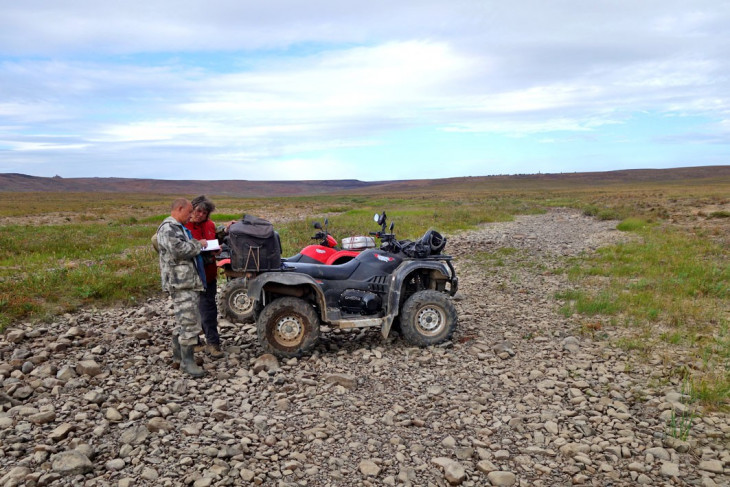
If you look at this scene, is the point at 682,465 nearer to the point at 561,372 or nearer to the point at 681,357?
the point at 561,372

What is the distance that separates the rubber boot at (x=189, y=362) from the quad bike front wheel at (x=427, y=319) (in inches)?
105

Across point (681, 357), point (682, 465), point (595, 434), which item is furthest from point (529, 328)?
point (682, 465)

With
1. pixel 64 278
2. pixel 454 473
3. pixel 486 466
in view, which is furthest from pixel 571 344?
pixel 64 278

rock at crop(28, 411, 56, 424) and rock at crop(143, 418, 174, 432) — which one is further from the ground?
rock at crop(28, 411, 56, 424)

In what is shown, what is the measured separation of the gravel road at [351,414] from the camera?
406 cm

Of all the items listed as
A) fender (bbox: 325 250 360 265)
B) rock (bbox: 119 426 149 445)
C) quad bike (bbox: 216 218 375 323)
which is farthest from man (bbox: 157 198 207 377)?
fender (bbox: 325 250 360 265)

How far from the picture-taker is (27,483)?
376cm

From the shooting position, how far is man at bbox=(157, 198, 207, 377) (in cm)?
581

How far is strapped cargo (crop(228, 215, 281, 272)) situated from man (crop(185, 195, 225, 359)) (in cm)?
46

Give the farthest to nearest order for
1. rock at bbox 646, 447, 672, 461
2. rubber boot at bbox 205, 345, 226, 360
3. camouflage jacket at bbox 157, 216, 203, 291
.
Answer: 1. rubber boot at bbox 205, 345, 226, 360
2. camouflage jacket at bbox 157, 216, 203, 291
3. rock at bbox 646, 447, 672, 461

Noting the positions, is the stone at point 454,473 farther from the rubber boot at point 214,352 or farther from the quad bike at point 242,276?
the quad bike at point 242,276

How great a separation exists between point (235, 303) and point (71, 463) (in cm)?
474

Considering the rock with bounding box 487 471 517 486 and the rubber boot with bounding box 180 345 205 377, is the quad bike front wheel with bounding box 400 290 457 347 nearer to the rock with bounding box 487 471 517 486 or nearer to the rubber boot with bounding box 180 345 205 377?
the rubber boot with bounding box 180 345 205 377

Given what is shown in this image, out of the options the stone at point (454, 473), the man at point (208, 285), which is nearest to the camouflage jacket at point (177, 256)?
the man at point (208, 285)
